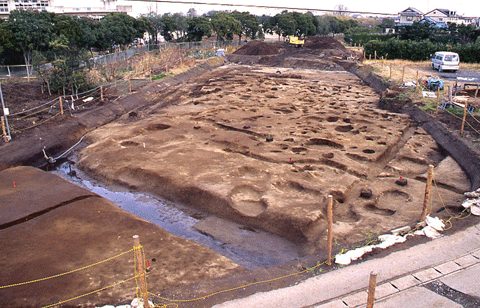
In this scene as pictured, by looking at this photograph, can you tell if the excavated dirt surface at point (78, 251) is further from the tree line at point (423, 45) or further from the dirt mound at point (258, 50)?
the dirt mound at point (258, 50)

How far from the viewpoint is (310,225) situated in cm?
1001

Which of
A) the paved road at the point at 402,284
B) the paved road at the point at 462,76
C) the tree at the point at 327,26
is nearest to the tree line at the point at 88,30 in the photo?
the tree at the point at 327,26

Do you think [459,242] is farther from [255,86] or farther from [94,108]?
[255,86]

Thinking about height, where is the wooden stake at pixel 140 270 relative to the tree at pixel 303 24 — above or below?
below

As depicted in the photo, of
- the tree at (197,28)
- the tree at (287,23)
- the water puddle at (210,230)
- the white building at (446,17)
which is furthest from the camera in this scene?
the white building at (446,17)

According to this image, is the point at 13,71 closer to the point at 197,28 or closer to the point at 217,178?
the point at 217,178

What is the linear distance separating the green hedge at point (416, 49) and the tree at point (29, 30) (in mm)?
32344

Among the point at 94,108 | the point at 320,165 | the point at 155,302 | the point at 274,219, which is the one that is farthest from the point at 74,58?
the point at 155,302

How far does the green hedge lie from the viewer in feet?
131

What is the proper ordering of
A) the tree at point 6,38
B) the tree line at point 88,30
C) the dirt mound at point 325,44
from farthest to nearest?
the dirt mound at point 325,44
the tree line at point 88,30
the tree at point 6,38

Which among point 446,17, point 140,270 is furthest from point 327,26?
point 140,270

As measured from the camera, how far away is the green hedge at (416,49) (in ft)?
131

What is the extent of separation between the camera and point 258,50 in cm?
5100

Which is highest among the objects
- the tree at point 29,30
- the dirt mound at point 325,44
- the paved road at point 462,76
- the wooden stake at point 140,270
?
the tree at point 29,30
